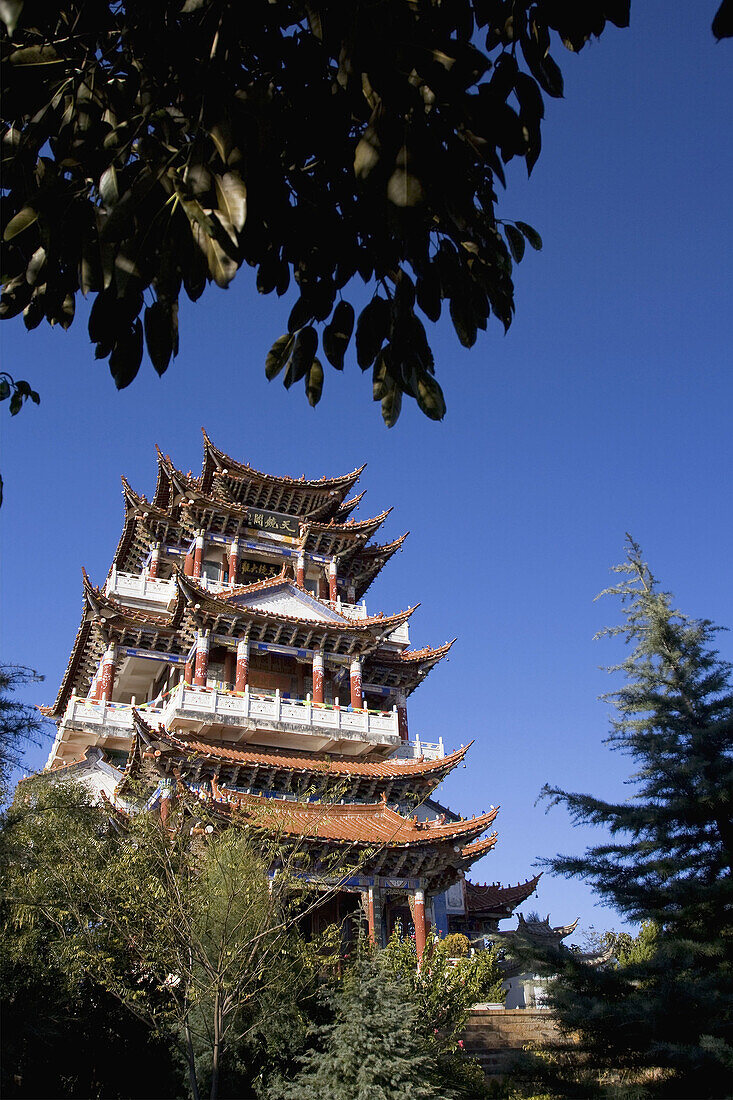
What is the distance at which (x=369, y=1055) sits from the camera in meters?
10.9

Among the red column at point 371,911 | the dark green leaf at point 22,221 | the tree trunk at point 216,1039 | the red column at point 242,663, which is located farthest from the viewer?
the red column at point 242,663

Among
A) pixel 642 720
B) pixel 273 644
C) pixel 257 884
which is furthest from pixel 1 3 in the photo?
pixel 273 644


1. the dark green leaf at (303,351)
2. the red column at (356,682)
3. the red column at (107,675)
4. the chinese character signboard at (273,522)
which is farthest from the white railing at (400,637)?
the dark green leaf at (303,351)

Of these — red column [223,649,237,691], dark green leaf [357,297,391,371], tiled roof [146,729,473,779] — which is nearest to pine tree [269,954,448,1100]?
tiled roof [146,729,473,779]

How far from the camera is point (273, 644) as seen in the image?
2688cm

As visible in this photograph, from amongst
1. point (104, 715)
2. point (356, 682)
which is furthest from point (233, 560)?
point (104, 715)

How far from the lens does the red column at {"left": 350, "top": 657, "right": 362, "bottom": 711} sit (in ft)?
87.7

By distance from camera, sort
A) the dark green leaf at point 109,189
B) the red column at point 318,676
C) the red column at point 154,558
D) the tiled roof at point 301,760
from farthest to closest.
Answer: the red column at point 154,558 → the red column at point 318,676 → the tiled roof at point 301,760 → the dark green leaf at point 109,189

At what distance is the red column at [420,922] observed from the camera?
1745cm

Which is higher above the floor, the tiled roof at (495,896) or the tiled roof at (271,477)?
the tiled roof at (271,477)

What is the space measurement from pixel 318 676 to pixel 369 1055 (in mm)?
16023

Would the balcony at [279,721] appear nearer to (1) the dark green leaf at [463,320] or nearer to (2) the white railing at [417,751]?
(2) the white railing at [417,751]

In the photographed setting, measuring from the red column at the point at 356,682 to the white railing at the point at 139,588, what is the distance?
23.6 ft

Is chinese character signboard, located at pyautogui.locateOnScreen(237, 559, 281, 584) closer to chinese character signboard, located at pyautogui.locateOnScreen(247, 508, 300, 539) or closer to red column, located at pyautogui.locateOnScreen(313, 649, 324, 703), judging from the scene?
chinese character signboard, located at pyautogui.locateOnScreen(247, 508, 300, 539)
